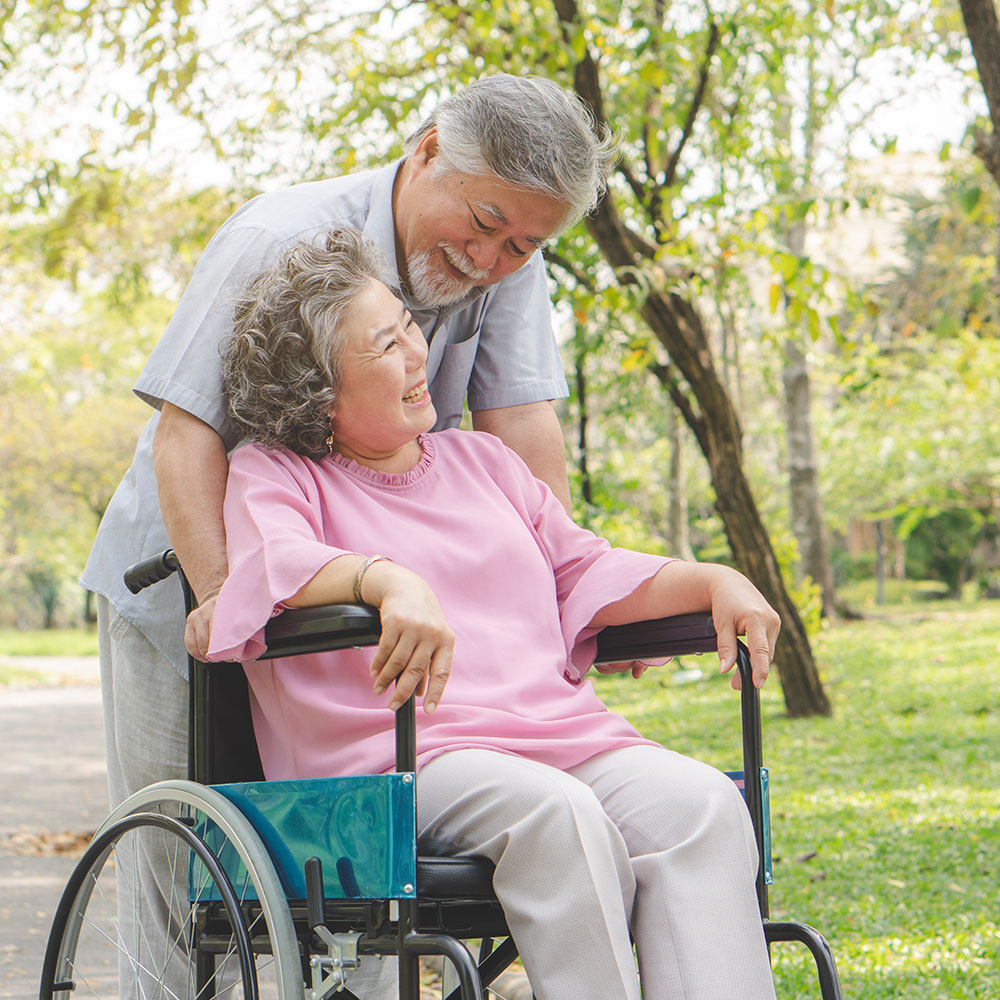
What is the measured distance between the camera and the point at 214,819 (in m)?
1.63

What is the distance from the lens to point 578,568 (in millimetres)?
1983

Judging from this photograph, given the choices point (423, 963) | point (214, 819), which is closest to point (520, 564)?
point (214, 819)

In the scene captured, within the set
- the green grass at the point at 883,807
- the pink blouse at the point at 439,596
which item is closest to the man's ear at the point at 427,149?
the pink blouse at the point at 439,596

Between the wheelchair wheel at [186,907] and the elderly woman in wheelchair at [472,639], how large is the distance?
15 cm

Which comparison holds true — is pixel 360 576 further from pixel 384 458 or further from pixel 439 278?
pixel 439 278

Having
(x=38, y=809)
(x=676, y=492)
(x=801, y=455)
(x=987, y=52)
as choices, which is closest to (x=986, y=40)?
(x=987, y=52)

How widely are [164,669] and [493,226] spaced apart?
2.99 ft

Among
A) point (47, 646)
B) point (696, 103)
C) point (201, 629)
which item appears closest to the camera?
point (201, 629)

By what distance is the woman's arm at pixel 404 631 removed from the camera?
1459mm

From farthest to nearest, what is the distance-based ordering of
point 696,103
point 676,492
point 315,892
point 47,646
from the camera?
point 47,646
point 676,492
point 696,103
point 315,892

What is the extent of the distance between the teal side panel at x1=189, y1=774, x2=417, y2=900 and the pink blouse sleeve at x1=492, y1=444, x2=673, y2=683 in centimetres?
49

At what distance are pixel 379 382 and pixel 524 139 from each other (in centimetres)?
43

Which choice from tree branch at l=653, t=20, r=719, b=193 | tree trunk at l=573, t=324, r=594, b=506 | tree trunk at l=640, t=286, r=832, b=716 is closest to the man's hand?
tree trunk at l=640, t=286, r=832, b=716

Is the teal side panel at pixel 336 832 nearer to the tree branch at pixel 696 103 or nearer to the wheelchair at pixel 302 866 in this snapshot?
the wheelchair at pixel 302 866
